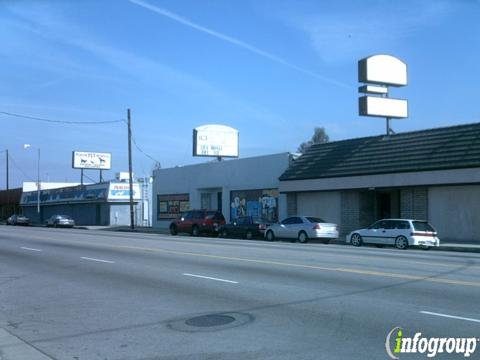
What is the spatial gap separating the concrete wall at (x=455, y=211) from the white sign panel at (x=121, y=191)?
35.8m

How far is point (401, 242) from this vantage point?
25.3 meters

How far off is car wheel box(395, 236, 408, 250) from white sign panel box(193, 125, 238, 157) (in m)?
27.9

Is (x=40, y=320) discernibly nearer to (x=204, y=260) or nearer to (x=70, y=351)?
(x=70, y=351)

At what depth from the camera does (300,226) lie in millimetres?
30375

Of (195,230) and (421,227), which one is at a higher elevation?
(421,227)

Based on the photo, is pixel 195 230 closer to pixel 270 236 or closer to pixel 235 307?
pixel 270 236

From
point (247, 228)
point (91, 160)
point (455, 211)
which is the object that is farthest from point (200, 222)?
point (91, 160)

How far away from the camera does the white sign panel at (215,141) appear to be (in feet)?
168

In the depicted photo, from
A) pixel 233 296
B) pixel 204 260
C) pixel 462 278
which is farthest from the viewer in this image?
pixel 204 260

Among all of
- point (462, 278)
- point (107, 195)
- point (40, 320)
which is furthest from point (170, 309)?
point (107, 195)

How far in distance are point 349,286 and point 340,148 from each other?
24099 millimetres

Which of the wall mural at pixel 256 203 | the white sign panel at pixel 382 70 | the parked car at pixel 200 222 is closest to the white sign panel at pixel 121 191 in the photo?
the wall mural at pixel 256 203

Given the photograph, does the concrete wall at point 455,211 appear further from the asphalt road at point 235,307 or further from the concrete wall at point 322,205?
the asphalt road at point 235,307

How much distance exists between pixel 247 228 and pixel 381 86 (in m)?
11.6
